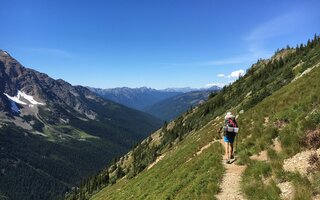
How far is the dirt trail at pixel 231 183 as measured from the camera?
18172mm

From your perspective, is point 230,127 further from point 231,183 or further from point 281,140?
point 231,183

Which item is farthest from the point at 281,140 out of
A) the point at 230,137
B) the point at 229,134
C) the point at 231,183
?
the point at 231,183

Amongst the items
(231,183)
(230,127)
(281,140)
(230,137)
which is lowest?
(231,183)

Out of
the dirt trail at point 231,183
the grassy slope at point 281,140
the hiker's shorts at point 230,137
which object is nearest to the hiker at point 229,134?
the hiker's shorts at point 230,137

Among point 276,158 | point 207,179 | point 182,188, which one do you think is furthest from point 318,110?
point 182,188

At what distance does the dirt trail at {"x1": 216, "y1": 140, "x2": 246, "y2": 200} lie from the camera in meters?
18.2

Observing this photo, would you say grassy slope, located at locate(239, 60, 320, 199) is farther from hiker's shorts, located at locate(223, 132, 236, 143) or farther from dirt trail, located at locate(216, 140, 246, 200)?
hiker's shorts, located at locate(223, 132, 236, 143)

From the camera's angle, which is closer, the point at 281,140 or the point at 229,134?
the point at 281,140

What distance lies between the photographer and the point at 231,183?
773 inches

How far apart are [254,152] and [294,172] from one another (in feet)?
18.2

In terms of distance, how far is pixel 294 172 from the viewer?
16.7 m

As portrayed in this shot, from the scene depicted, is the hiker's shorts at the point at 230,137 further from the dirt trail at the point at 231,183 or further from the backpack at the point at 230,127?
the dirt trail at the point at 231,183

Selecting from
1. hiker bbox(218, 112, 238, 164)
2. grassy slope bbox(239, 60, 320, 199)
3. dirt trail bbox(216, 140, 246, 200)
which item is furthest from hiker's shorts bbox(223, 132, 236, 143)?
dirt trail bbox(216, 140, 246, 200)

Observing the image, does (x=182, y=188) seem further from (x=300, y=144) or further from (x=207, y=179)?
(x=300, y=144)
